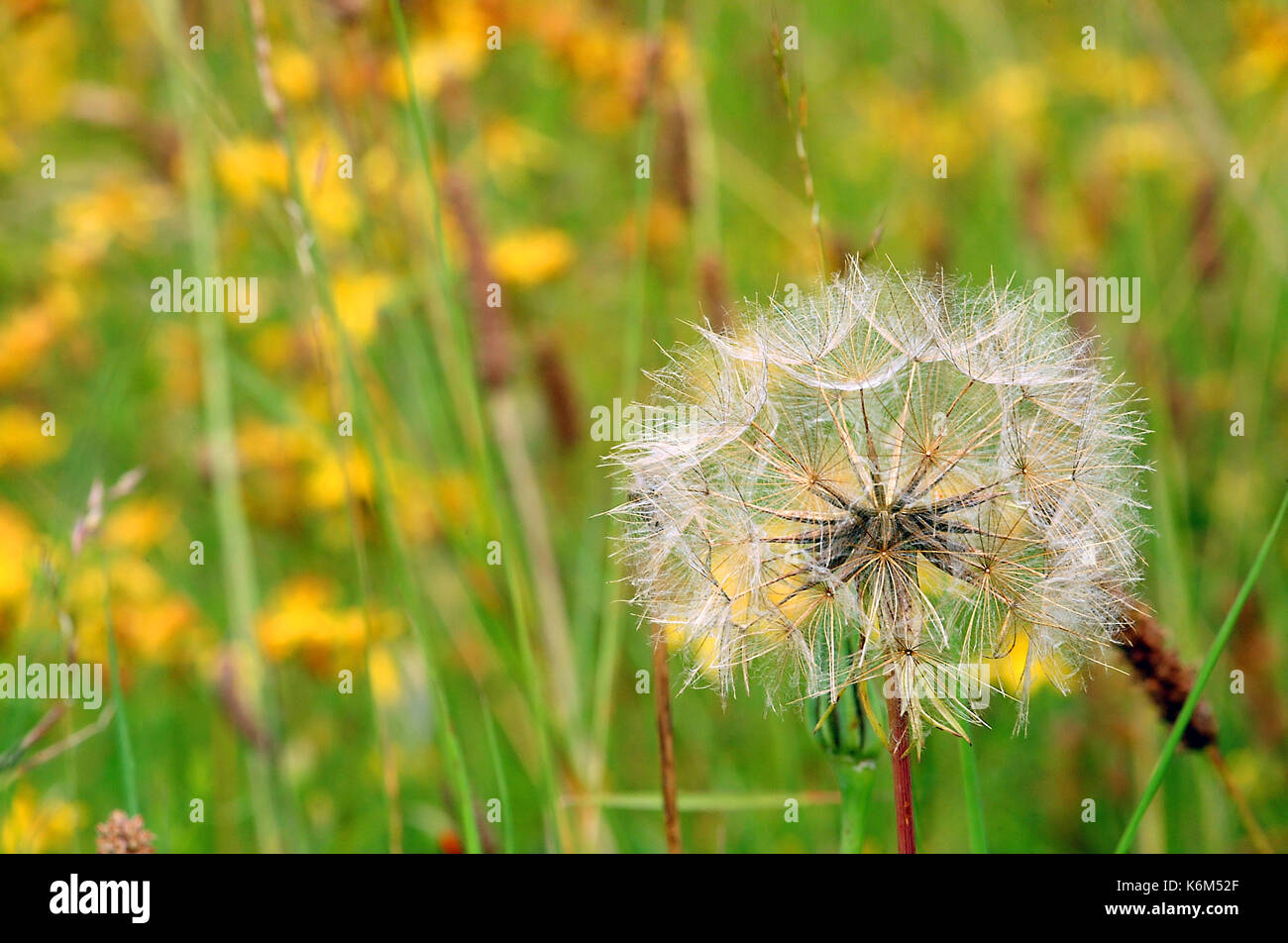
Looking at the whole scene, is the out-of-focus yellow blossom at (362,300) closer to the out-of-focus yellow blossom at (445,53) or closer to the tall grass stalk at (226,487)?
the tall grass stalk at (226,487)

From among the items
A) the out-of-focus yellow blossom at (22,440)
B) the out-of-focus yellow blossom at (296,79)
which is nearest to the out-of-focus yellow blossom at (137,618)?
the out-of-focus yellow blossom at (22,440)

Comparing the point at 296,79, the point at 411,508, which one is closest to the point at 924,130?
the point at 296,79

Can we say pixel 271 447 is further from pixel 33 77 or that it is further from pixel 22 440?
pixel 33 77

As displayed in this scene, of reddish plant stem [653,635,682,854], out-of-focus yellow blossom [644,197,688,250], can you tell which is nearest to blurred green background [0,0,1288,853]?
out-of-focus yellow blossom [644,197,688,250]

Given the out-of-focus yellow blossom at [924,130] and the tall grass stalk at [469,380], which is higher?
the out-of-focus yellow blossom at [924,130]

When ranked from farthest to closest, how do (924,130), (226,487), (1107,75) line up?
(924,130)
(1107,75)
(226,487)
